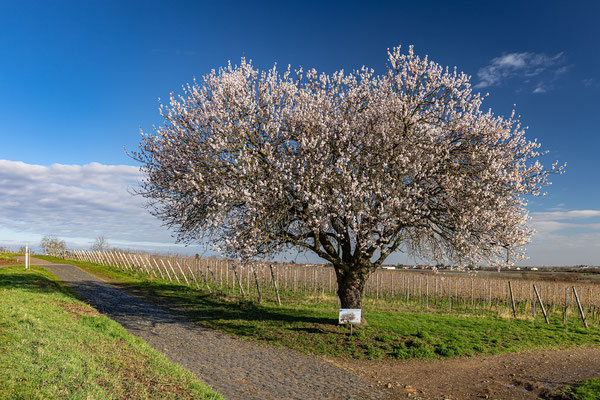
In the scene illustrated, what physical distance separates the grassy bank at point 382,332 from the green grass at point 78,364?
6421 millimetres

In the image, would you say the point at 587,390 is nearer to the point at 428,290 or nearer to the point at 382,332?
the point at 382,332

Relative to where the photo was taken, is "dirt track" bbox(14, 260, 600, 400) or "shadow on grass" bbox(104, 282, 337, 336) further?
"shadow on grass" bbox(104, 282, 337, 336)

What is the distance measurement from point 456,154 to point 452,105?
230 centimetres

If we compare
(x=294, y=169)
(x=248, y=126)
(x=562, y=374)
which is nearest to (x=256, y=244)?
(x=294, y=169)

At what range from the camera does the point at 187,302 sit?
2645 centimetres

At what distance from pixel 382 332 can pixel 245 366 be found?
22.7ft

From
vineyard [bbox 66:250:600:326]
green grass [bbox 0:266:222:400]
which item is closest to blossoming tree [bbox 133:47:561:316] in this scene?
green grass [bbox 0:266:222:400]

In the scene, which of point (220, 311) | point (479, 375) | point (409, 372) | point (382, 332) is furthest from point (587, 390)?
point (220, 311)

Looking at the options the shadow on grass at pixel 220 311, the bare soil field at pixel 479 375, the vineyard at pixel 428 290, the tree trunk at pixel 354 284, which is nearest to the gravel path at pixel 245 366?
the bare soil field at pixel 479 375

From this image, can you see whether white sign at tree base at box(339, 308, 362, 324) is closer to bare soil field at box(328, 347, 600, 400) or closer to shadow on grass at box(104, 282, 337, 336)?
shadow on grass at box(104, 282, 337, 336)

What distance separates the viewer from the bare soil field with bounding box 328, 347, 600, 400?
461 inches

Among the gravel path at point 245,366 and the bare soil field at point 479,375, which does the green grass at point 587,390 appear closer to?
the bare soil field at point 479,375

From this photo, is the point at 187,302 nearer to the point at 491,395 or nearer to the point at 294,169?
the point at 294,169

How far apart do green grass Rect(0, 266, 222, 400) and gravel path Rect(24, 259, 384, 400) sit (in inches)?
57.0
